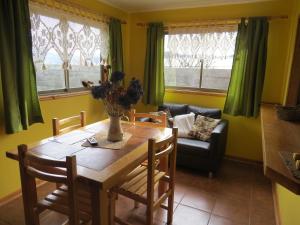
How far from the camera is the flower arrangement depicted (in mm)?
1670

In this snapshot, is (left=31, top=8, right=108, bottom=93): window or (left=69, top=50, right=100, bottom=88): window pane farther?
(left=69, top=50, right=100, bottom=88): window pane

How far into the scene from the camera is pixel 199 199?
2.41 metres

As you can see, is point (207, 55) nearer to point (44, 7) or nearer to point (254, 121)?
point (254, 121)

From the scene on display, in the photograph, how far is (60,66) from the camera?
2.79 metres

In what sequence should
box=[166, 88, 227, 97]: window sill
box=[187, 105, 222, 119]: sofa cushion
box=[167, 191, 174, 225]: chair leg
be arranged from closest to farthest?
1. box=[167, 191, 174, 225]: chair leg
2. box=[187, 105, 222, 119]: sofa cushion
3. box=[166, 88, 227, 97]: window sill

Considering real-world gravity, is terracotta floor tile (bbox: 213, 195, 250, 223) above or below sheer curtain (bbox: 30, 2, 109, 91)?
Result: below

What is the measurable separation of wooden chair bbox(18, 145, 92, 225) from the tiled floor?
0.64 m

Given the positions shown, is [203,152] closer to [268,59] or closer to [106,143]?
[106,143]

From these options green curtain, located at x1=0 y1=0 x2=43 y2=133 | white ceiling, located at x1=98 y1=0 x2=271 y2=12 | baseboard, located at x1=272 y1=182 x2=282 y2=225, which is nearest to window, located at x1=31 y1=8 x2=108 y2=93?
green curtain, located at x1=0 y1=0 x2=43 y2=133

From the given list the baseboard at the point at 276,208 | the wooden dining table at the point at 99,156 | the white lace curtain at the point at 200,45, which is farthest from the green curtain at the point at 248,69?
the wooden dining table at the point at 99,156

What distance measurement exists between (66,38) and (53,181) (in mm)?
2063

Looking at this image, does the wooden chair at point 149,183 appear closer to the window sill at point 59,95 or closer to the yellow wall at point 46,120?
the yellow wall at point 46,120

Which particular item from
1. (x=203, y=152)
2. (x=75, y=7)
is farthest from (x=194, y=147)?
(x=75, y=7)

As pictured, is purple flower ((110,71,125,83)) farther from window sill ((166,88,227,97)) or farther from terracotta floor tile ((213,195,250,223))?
window sill ((166,88,227,97))
